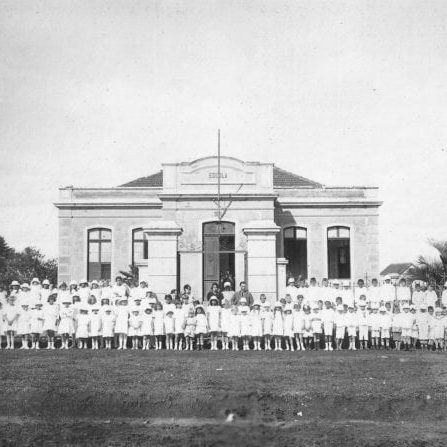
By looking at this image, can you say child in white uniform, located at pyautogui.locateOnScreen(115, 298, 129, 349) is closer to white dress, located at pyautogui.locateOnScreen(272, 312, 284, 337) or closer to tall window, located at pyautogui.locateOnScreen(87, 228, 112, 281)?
white dress, located at pyautogui.locateOnScreen(272, 312, 284, 337)

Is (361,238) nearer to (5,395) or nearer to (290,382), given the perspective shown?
(290,382)

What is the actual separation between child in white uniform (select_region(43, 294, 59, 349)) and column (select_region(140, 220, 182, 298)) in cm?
312

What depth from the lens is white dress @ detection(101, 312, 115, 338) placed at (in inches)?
590

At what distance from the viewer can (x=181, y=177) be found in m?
22.8

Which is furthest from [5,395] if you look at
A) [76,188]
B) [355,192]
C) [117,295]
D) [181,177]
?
[355,192]

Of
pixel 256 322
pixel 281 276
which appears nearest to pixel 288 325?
pixel 256 322

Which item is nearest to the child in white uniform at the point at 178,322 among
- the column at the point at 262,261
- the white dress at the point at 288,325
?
the white dress at the point at 288,325

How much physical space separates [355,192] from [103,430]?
873 inches

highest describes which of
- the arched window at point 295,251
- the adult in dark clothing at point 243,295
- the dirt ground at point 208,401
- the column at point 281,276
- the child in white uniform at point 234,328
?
the arched window at point 295,251

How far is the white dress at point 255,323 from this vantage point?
1486 cm

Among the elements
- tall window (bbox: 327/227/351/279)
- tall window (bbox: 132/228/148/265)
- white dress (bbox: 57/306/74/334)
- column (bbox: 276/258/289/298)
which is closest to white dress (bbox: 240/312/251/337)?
column (bbox: 276/258/289/298)

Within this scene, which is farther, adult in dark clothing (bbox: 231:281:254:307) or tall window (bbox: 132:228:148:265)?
tall window (bbox: 132:228:148:265)

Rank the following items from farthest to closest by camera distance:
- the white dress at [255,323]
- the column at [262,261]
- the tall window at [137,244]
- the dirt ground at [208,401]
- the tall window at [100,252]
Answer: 1. the tall window at [137,244]
2. the tall window at [100,252]
3. the column at [262,261]
4. the white dress at [255,323]
5. the dirt ground at [208,401]

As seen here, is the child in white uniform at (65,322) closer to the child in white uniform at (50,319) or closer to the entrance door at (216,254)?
the child in white uniform at (50,319)
